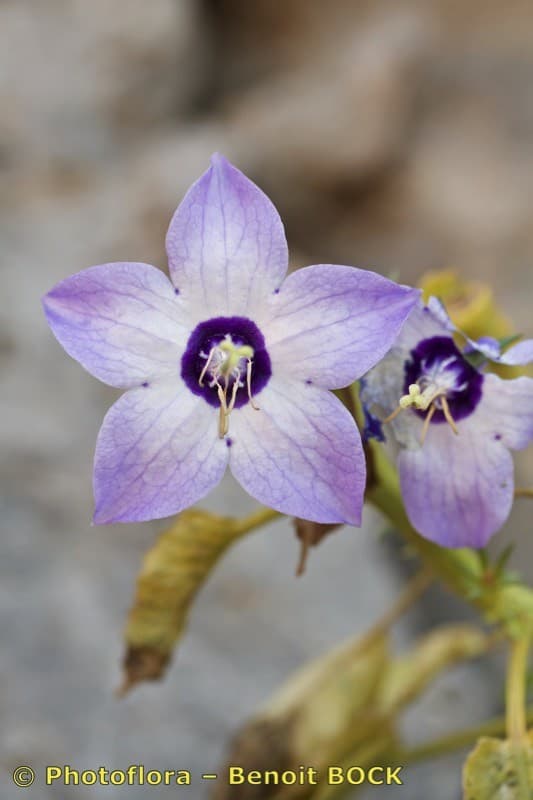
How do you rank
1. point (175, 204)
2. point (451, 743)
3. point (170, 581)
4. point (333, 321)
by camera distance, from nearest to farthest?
point (333, 321) < point (170, 581) < point (451, 743) < point (175, 204)

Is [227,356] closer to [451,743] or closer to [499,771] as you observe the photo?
[499,771]

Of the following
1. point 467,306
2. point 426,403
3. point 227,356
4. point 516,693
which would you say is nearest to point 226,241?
point 227,356

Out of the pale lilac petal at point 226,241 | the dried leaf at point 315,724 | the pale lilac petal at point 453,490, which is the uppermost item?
the pale lilac petal at point 226,241

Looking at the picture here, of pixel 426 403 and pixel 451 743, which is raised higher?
pixel 426 403

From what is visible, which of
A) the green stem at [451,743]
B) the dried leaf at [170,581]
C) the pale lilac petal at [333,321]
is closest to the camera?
the pale lilac petal at [333,321]

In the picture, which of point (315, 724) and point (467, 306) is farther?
point (315, 724)

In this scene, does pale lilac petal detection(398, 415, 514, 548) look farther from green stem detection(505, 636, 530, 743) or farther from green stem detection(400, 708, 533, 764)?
green stem detection(400, 708, 533, 764)

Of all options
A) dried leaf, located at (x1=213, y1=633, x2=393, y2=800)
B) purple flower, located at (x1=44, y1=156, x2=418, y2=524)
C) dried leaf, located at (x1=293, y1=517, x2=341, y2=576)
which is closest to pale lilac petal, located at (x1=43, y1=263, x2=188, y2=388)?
purple flower, located at (x1=44, y1=156, x2=418, y2=524)

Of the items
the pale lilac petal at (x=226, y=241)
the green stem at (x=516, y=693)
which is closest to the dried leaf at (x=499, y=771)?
the green stem at (x=516, y=693)

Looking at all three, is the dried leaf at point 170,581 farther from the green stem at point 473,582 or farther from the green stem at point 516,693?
the green stem at point 516,693
